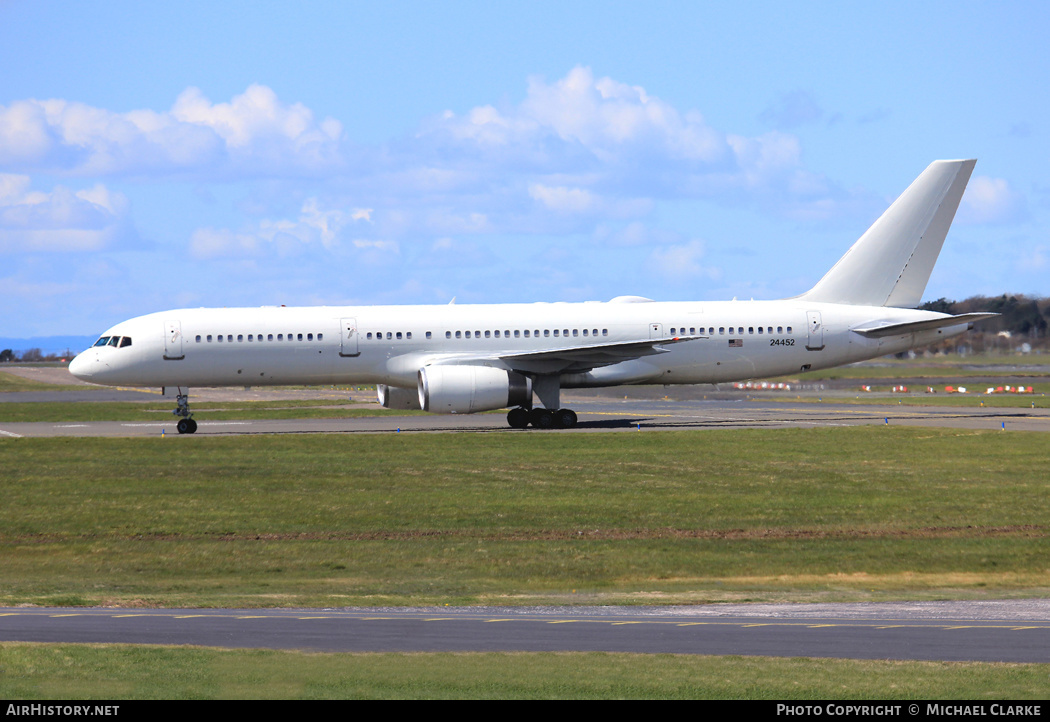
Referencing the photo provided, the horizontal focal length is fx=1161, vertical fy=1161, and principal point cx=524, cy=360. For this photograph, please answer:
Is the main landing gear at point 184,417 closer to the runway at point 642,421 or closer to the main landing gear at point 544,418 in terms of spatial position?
the runway at point 642,421

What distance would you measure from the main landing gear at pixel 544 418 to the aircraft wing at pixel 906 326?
1087 centimetres

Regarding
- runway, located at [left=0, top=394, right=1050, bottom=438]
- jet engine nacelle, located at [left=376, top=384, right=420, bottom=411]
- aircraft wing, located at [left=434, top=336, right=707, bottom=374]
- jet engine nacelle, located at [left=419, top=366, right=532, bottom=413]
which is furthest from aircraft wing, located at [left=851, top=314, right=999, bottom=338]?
jet engine nacelle, located at [left=376, top=384, right=420, bottom=411]

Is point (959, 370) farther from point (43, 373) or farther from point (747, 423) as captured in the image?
point (43, 373)

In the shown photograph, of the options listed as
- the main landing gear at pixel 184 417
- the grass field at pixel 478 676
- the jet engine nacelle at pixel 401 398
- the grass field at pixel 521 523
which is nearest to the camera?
the grass field at pixel 478 676

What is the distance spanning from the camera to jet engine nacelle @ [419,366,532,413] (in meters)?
38.2

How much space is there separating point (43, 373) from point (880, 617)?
118077 mm

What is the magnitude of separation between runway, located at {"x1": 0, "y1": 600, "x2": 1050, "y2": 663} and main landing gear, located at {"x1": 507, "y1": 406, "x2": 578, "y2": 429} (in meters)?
23.6

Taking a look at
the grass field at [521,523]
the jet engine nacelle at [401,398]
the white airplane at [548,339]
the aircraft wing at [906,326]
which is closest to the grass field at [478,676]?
the grass field at [521,523]

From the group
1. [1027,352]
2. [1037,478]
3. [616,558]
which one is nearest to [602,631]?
[616,558]

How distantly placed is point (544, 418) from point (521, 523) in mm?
15669

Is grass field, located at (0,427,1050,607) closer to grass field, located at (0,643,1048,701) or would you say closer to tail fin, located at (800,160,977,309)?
grass field, located at (0,643,1048,701)

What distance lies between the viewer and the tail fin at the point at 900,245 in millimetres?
42906

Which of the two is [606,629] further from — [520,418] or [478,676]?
[520,418]

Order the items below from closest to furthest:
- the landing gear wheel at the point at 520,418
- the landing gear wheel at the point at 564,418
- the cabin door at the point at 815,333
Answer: the landing gear wheel at the point at 564,418
the landing gear wheel at the point at 520,418
the cabin door at the point at 815,333
